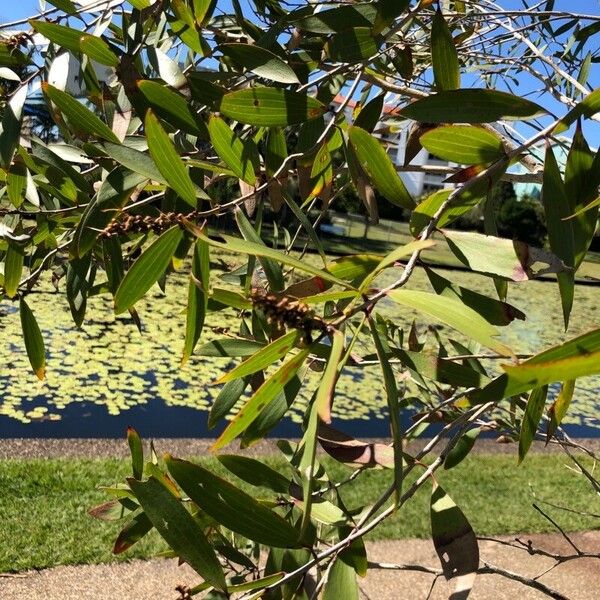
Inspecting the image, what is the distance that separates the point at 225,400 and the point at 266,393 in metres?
0.30

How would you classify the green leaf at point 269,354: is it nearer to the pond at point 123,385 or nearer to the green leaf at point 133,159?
the green leaf at point 133,159

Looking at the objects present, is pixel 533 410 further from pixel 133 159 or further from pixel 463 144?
pixel 133 159

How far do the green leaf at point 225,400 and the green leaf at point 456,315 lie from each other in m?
0.34

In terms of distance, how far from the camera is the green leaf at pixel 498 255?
0.47m

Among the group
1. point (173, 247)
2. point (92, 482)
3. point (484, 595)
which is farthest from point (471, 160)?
point (92, 482)

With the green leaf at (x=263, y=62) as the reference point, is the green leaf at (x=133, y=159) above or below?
below

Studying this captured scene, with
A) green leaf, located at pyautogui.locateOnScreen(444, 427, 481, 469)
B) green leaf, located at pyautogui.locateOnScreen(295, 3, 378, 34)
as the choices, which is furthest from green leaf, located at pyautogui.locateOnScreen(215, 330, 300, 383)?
green leaf, located at pyautogui.locateOnScreen(444, 427, 481, 469)

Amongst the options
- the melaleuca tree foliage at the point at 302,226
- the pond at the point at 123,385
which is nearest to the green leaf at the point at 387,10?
the melaleuca tree foliage at the point at 302,226

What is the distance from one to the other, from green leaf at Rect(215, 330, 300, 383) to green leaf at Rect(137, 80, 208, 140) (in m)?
0.25

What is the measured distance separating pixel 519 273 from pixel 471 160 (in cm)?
11

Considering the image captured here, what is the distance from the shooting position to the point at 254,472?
0.59m

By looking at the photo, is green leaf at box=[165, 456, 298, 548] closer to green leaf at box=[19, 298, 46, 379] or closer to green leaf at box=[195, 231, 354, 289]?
green leaf at box=[195, 231, 354, 289]

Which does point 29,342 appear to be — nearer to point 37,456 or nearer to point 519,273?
point 519,273

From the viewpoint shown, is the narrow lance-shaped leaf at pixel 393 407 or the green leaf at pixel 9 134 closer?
the narrow lance-shaped leaf at pixel 393 407
